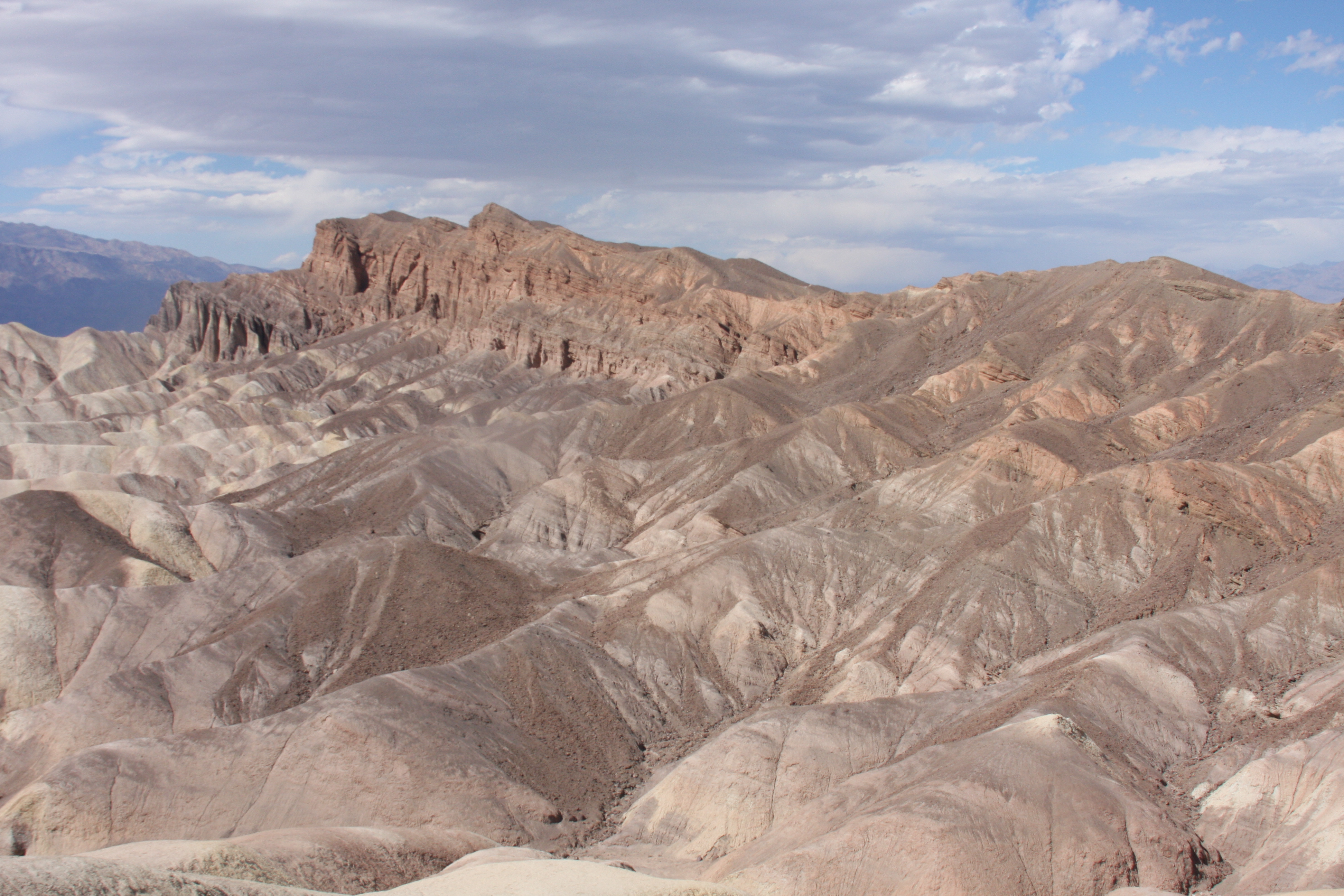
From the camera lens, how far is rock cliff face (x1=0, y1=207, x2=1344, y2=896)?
24906 millimetres

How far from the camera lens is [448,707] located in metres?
33.1

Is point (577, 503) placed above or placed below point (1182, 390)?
below

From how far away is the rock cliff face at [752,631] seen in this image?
81.7 feet

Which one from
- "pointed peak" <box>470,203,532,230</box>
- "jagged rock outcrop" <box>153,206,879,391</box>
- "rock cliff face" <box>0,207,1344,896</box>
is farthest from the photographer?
"pointed peak" <box>470,203,532,230</box>

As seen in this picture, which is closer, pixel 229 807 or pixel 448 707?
pixel 229 807

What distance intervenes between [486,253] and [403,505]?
60552 mm

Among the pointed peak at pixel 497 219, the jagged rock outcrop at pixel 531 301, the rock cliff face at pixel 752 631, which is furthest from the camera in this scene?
the pointed peak at pixel 497 219

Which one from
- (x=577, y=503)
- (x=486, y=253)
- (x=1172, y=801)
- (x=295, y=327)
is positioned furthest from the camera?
(x=295, y=327)

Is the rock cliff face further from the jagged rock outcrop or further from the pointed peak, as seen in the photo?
the pointed peak

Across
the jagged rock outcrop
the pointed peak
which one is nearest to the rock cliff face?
the jagged rock outcrop

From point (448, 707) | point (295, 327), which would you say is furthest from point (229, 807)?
point (295, 327)

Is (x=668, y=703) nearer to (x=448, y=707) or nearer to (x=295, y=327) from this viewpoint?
(x=448, y=707)

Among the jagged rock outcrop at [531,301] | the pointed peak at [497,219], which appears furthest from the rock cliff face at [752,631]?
the pointed peak at [497,219]

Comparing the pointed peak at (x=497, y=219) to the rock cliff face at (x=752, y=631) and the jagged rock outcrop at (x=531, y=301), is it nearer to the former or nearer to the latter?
the jagged rock outcrop at (x=531, y=301)
